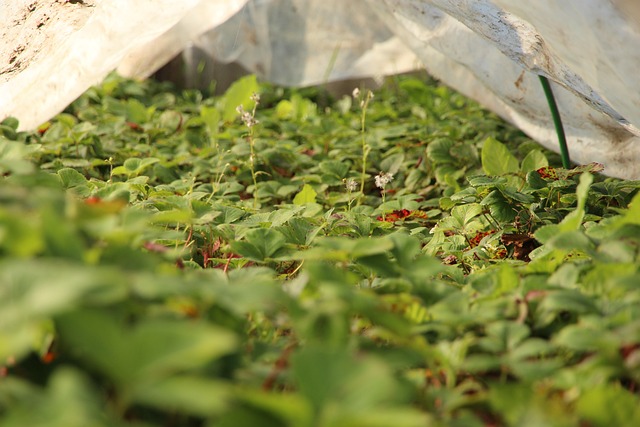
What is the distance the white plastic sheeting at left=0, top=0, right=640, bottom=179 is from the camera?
145 centimetres

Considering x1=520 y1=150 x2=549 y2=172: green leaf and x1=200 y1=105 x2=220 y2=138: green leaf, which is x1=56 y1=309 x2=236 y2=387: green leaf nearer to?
x1=520 y1=150 x2=549 y2=172: green leaf

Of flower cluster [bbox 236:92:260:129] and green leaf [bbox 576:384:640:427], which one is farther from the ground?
green leaf [bbox 576:384:640:427]

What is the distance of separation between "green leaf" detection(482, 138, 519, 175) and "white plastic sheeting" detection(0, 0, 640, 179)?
0.23 meters

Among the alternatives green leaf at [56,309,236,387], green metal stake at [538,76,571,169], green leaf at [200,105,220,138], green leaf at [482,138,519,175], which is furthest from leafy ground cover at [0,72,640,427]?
green leaf at [200,105,220,138]

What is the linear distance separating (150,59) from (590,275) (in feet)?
7.47

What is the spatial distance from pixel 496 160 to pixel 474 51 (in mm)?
464

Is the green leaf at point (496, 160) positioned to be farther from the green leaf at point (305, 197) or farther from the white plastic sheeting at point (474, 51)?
the green leaf at point (305, 197)

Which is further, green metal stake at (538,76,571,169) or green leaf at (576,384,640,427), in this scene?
green metal stake at (538,76,571,169)

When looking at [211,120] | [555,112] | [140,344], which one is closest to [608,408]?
[140,344]

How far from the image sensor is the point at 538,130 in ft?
8.16

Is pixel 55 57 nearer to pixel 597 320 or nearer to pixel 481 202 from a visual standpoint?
pixel 481 202

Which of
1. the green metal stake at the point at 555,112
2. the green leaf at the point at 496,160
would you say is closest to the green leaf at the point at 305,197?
the green leaf at the point at 496,160

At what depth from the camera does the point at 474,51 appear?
2.37 metres

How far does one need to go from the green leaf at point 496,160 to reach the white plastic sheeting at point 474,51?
23cm
